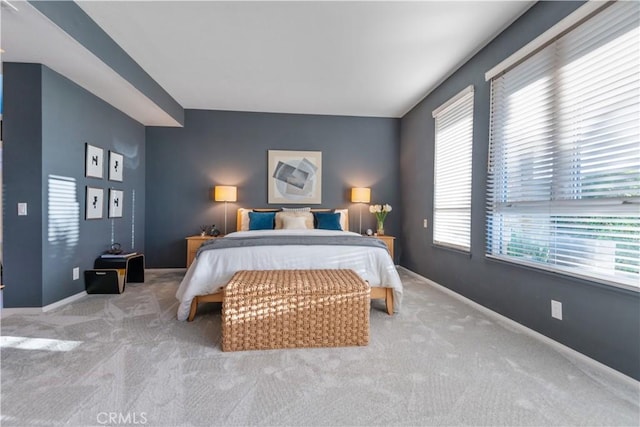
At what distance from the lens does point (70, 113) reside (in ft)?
9.78

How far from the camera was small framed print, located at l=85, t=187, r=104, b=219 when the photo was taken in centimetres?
325

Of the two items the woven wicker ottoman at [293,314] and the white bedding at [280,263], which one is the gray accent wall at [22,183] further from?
the woven wicker ottoman at [293,314]

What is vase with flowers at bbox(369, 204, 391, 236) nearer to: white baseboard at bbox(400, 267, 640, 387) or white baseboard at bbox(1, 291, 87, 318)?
white baseboard at bbox(400, 267, 640, 387)

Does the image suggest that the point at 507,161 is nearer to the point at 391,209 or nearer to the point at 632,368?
the point at 632,368

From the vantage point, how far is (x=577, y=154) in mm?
1886

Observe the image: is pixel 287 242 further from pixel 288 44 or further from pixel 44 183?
pixel 44 183

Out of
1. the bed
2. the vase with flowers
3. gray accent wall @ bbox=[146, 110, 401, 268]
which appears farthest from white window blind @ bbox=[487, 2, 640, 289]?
gray accent wall @ bbox=[146, 110, 401, 268]

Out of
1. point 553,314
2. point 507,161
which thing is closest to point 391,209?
point 507,161

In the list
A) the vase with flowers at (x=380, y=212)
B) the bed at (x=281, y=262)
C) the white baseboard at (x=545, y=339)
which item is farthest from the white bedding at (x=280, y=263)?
the vase with flowers at (x=380, y=212)

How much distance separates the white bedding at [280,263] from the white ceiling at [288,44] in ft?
6.69

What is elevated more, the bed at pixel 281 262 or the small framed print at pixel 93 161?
the small framed print at pixel 93 161

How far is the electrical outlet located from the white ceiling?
2.36m
